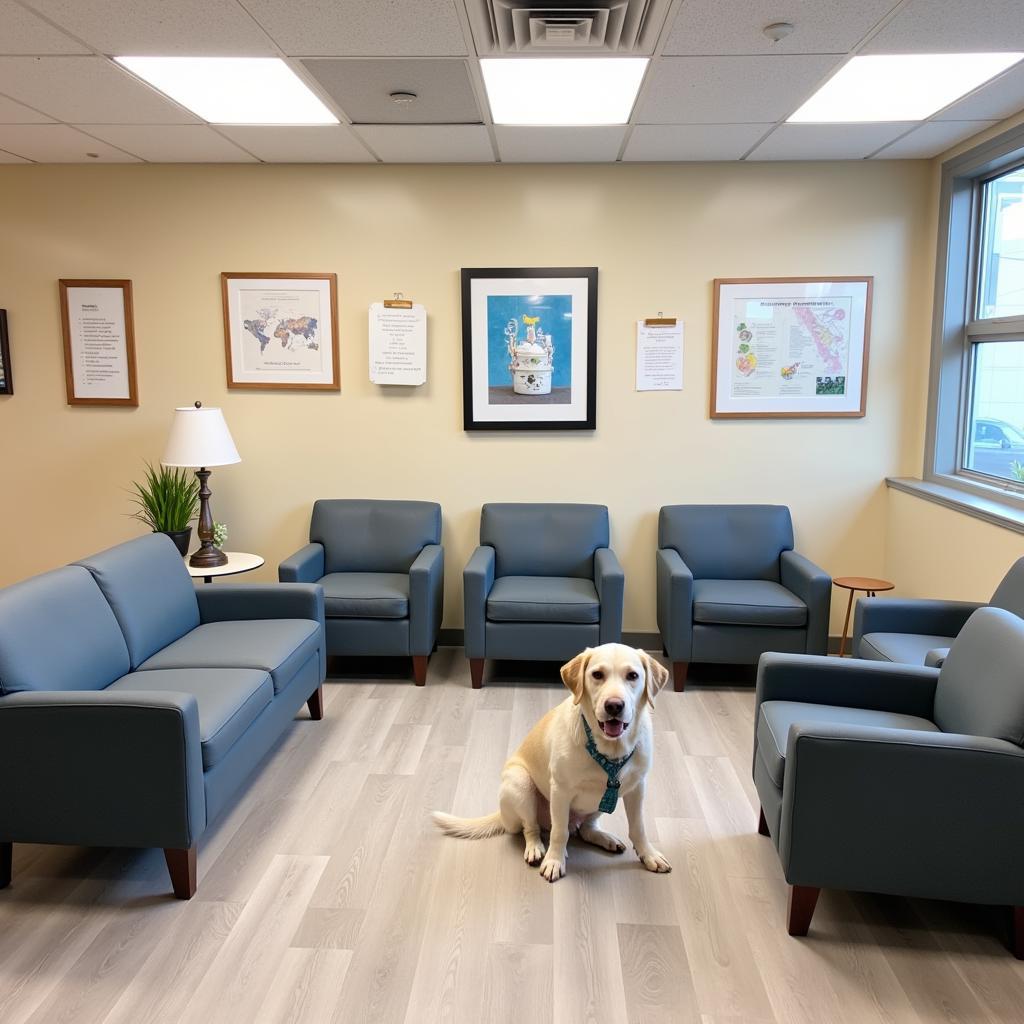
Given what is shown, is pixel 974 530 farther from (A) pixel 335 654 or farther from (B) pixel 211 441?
(B) pixel 211 441

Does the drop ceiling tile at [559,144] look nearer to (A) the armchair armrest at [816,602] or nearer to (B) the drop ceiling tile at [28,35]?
(B) the drop ceiling tile at [28,35]

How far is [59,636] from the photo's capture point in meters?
2.31

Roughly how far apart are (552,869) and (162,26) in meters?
2.61

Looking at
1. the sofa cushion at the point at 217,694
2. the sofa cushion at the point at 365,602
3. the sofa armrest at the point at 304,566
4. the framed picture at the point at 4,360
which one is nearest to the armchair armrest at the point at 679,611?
A: the sofa cushion at the point at 365,602

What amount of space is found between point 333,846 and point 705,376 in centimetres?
270

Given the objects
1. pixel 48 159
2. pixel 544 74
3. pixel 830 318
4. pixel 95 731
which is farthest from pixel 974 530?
pixel 48 159

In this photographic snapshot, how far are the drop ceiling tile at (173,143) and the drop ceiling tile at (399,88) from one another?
2.40 ft

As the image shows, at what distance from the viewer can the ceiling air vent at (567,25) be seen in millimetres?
2203

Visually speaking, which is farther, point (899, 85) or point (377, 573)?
point (377, 573)

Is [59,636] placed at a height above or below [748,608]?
above

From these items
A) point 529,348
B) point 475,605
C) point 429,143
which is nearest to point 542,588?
point 475,605

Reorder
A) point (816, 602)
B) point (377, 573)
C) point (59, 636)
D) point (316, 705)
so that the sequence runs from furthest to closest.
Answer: point (377, 573) < point (816, 602) < point (316, 705) < point (59, 636)

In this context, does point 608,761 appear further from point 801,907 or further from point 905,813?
point 905,813

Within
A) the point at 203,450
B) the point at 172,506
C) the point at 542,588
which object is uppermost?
the point at 203,450
